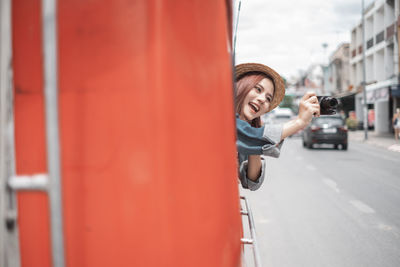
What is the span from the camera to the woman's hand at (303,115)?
1.83 meters

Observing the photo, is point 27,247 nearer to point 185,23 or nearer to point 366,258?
point 185,23

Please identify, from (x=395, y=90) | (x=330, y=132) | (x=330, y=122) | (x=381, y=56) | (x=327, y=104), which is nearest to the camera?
(x=327, y=104)

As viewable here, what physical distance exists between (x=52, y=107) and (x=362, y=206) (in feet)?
22.5

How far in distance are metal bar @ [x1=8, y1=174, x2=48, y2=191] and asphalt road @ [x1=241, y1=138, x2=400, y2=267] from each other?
362 centimetres

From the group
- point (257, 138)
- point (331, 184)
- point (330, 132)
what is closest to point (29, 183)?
point (257, 138)

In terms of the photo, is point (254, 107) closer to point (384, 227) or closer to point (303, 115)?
point (303, 115)

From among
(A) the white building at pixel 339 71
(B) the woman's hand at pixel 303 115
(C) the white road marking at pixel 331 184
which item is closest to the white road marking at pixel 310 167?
(C) the white road marking at pixel 331 184

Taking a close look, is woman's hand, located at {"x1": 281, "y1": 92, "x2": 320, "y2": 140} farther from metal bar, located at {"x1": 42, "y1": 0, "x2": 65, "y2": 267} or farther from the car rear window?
the car rear window

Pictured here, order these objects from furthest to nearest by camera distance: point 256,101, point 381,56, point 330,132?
point 381,56, point 330,132, point 256,101

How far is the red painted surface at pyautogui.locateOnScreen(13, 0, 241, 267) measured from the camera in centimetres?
117

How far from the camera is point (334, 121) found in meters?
19.4

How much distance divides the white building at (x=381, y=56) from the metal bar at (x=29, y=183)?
33371 mm

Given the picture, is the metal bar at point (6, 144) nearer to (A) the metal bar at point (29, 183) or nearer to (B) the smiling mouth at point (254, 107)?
(A) the metal bar at point (29, 183)

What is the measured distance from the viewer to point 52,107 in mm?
1045
